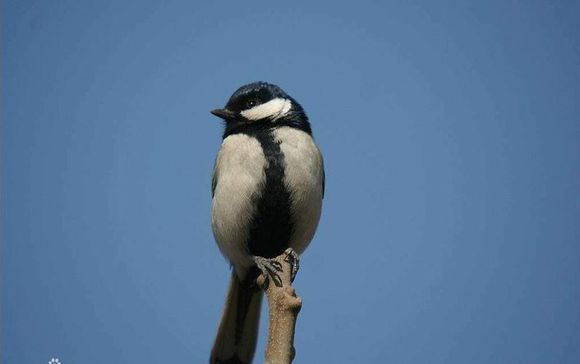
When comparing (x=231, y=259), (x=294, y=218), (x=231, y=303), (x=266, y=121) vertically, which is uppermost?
(x=266, y=121)

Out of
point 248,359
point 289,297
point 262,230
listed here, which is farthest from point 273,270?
point 248,359

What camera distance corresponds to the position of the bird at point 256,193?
509 centimetres

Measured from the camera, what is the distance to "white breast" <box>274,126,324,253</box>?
16.7ft

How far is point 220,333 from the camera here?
5.42 m

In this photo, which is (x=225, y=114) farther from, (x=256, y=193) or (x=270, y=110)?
(x=256, y=193)

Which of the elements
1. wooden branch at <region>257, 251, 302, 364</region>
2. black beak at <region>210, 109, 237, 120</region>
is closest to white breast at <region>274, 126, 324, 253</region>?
black beak at <region>210, 109, 237, 120</region>

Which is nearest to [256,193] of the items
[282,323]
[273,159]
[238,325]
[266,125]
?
[273,159]

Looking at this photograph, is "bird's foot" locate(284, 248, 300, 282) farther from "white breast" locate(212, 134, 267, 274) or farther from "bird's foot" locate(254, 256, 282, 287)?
"white breast" locate(212, 134, 267, 274)

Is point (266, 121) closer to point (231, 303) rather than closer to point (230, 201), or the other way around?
point (230, 201)

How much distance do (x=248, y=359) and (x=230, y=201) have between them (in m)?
1.28

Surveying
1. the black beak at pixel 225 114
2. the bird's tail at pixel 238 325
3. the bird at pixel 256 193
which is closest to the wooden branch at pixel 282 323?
the bird at pixel 256 193

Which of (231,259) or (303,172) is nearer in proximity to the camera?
(303,172)

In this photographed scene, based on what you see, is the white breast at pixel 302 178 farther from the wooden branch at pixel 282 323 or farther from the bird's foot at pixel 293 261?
the wooden branch at pixel 282 323

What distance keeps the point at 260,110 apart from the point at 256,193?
783 millimetres
